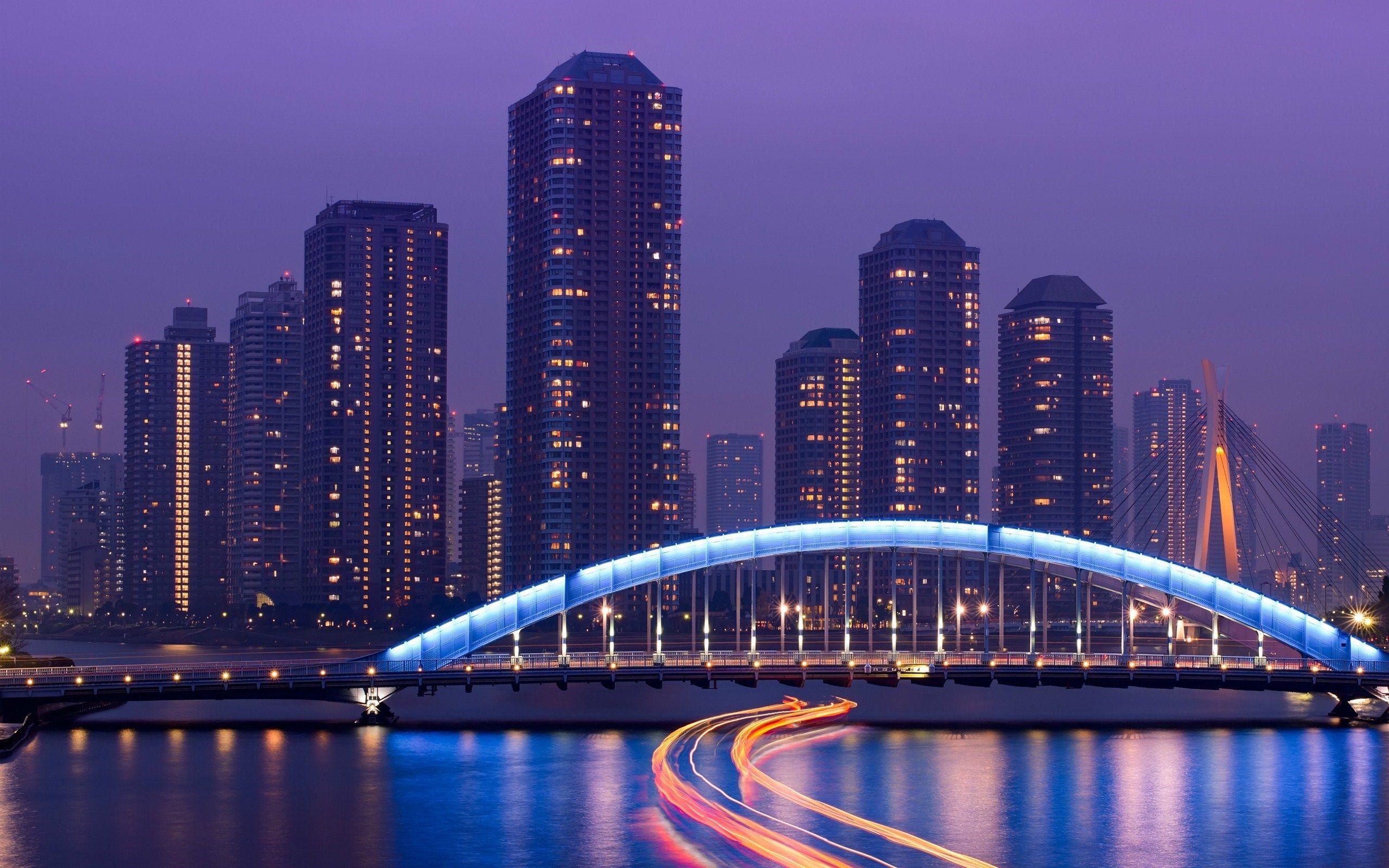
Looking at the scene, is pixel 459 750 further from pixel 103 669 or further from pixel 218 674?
pixel 103 669

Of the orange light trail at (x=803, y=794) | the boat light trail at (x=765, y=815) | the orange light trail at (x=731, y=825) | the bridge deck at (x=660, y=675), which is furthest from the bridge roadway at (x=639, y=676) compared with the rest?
the orange light trail at (x=731, y=825)

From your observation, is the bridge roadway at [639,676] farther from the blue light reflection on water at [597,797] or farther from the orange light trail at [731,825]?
the orange light trail at [731,825]

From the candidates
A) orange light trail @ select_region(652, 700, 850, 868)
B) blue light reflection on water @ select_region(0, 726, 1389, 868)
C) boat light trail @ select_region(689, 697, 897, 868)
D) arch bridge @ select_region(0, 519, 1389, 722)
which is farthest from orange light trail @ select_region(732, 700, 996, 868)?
arch bridge @ select_region(0, 519, 1389, 722)

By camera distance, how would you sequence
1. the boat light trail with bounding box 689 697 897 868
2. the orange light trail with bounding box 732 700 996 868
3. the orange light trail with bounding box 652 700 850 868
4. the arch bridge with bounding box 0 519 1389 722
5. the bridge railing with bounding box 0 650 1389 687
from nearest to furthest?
the orange light trail with bounding box 652 700 850 868
the boat light trail with bounding box 689 697 897 868
the orange light trail with bounding box 732 700 996 868
the bridge railing with bounding box 0 650 1389 687
the arch bridge with bounding box 0 519 1389 722

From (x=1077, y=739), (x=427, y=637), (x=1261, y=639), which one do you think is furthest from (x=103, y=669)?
(x=1261, y=639)

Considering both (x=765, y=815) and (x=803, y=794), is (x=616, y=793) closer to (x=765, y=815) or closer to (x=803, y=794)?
(x=803, y=794)

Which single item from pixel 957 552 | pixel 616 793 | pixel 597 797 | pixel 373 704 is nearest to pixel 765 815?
pixel 597 797

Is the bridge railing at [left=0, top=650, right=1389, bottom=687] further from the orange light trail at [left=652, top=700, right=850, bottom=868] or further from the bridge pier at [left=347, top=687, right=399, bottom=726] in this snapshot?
the orange light trail at [left=652, top=700, right=850, bottom=868]

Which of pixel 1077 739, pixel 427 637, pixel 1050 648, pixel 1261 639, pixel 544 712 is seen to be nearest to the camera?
pixel 1077 739
